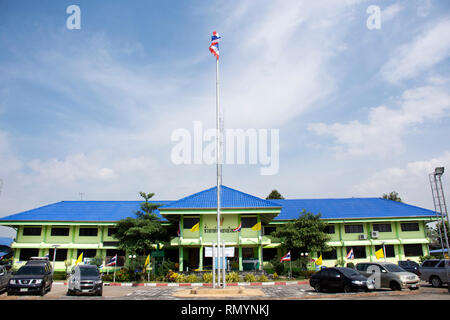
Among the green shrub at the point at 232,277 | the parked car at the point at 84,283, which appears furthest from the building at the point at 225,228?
the parked car at the point at 84,283

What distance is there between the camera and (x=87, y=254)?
2995 cm

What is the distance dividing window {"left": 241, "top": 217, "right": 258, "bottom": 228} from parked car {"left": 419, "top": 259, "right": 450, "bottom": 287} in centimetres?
1214

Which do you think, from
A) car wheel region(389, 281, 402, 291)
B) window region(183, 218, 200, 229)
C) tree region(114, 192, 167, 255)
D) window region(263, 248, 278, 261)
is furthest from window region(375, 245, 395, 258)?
tree region(114, 192, 167, 255)

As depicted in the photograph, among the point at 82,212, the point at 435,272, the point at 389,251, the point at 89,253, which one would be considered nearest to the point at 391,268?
the point at 435,272

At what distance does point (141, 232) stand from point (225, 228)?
686 cm

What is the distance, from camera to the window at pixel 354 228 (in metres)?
31.8

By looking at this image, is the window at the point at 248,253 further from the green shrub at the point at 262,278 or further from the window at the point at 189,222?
the window at the point at 189,222

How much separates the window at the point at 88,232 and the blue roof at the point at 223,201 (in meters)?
9.78

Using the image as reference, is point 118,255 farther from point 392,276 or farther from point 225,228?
point 392,276

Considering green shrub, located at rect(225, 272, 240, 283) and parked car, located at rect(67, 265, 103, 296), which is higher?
parked car, located at rect(67, 265, 103, 296)

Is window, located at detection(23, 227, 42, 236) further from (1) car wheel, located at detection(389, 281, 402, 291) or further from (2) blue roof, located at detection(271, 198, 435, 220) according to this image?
(1) car wheel, located at detection(389, 281, 402, 291)

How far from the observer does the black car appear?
48.6ft
